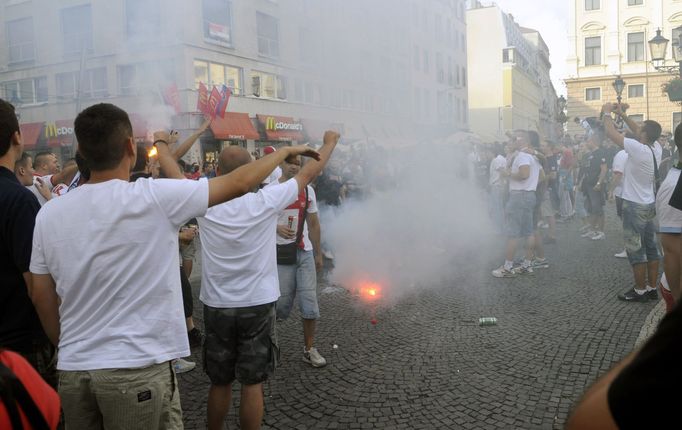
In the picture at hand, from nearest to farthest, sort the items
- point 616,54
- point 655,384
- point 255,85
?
point 655,384, point 255,85, point 616,54

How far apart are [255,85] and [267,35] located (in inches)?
171

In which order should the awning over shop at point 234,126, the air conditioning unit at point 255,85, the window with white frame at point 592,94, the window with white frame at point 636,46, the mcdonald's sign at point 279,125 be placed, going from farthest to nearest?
the window with white frame at point 592,94, the window with white frame at point 636,46, the awning over shop at point 234,126, the mcdonald's sign at point 279,125, the air conditioning unit at point 255,85

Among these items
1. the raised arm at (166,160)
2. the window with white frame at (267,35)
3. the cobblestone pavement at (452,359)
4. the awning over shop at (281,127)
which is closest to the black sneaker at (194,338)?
the cobblestone pavement at (452,359)

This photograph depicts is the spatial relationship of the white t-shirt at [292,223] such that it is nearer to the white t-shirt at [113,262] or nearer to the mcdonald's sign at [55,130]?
the white t-shirt at [113,262]

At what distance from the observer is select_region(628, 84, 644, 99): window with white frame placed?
3738 cm

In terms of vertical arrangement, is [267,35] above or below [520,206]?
above

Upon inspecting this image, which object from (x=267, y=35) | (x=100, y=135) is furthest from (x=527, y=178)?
(x=100, y=135)

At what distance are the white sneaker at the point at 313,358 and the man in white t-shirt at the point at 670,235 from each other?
2.46 metres

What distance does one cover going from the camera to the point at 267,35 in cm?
969

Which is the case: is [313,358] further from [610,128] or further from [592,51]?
[592,51]

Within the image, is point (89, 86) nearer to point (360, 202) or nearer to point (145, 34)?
point (145, 34)

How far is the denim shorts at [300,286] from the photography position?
385 cm

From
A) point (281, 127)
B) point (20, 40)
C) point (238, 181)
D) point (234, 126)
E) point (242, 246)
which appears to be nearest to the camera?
point (238, 181)

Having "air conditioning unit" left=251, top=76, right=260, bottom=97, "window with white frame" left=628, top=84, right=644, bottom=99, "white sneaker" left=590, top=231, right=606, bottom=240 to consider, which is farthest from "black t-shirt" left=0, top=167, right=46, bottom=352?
"window with white frame" left=628, top=84, right=644, bottom=99
